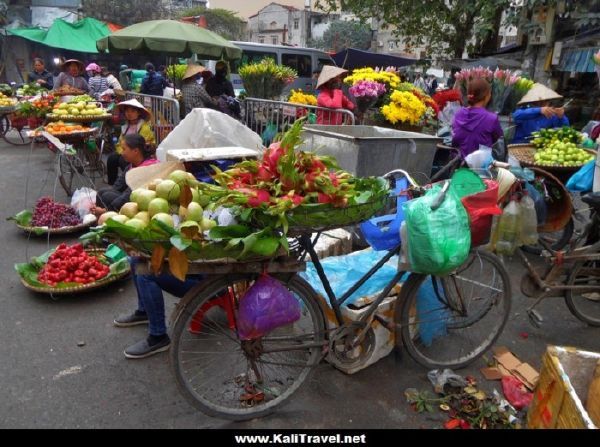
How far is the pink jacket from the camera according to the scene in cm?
645

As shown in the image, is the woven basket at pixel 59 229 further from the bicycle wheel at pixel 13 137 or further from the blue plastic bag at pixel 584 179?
the bicycle wheel at pixel 13 137

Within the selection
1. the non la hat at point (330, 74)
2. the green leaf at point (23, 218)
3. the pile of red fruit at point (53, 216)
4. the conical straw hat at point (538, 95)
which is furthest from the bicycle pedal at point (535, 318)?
the green leaf at point (23, 218)

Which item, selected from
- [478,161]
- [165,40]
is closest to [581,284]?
[478,161]

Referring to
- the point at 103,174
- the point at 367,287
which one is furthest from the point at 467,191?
the point at 103,174

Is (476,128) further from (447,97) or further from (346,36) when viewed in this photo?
(346,36)

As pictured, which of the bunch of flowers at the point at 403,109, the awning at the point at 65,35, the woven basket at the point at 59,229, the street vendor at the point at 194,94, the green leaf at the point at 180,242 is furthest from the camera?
the awning at the point at 65,35

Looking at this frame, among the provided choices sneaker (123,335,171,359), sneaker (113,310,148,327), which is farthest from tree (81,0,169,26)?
sneaker (123,335,171,359)

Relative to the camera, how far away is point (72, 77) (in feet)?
32.3

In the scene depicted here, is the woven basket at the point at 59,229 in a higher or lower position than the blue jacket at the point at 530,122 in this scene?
lower

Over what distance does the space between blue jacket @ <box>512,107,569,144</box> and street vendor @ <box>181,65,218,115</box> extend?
4546 mm

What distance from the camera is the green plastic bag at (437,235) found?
2.36 meters

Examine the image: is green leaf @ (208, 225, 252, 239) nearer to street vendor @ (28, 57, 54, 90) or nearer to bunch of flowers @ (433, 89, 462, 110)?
bunch of flowers @ (433, 89, 462, 110)

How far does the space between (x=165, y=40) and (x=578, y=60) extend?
8.20 metres

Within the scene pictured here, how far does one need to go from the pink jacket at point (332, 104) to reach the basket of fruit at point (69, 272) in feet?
11.6
